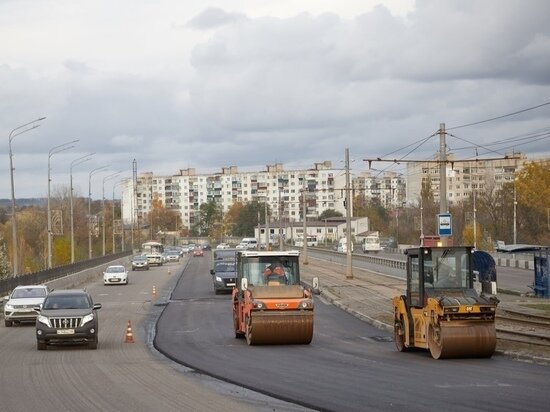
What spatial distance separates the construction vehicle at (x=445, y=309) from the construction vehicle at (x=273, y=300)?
3.32m

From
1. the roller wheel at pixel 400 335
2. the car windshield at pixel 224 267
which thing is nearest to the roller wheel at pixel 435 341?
the roller wheel at pixel 400 335

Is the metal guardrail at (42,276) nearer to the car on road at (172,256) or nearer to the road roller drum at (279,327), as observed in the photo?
the car on road at (172,256)

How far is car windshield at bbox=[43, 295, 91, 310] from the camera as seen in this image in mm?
29297

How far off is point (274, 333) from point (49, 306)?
22.4ft

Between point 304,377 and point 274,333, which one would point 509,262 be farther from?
point 304,377

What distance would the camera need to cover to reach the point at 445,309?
22.3m

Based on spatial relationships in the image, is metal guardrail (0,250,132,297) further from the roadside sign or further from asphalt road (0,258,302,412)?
the roadside sign

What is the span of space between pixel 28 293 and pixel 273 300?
14.7 meters

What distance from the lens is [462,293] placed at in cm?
2328

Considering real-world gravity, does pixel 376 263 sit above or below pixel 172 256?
above

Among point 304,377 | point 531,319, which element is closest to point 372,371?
point 304,377

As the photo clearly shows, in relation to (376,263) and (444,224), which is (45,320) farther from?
(376,263)

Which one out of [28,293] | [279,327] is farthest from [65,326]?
[28,293]

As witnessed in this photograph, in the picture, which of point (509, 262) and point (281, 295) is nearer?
point (281, 295)
